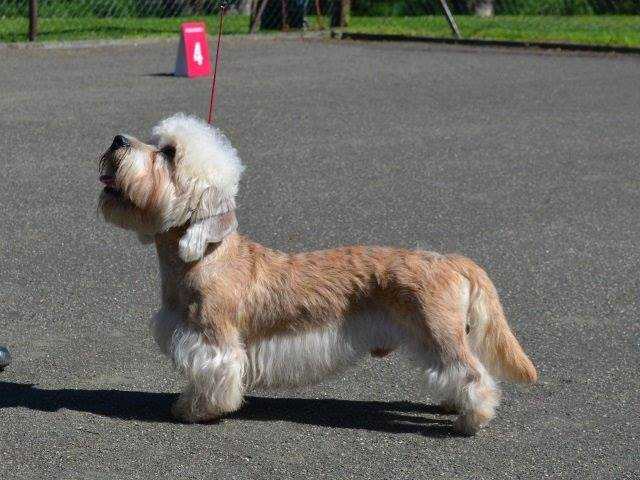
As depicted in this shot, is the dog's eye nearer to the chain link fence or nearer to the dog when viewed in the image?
the dog

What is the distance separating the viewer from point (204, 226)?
4.27 m

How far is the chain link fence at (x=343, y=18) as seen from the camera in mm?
18625

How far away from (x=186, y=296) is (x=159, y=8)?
62.7 feet

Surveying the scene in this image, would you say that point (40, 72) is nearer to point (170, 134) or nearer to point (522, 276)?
point (522, 276)

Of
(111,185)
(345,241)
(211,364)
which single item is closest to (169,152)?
(111,185)

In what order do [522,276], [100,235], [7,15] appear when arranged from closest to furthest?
[522,276] < [100,235] < [7,15]

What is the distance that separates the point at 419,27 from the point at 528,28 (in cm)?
195

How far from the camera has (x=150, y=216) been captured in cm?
424

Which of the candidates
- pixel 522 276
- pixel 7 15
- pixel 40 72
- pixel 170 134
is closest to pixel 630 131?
pixel 522 276

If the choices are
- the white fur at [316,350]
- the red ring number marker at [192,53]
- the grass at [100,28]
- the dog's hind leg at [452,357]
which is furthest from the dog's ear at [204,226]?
the grass at [100,28]

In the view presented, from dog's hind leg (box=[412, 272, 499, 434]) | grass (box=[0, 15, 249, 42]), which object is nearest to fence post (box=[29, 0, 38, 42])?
grass (box=[0, 15, 249, 42])

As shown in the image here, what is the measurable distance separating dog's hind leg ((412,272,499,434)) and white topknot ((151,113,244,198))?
2.84 ft

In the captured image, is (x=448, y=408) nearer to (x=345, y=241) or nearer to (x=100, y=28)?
(x=345, y=241)

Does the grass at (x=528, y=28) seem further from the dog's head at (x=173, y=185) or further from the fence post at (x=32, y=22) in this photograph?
the dog's head at (x=173, y=185)
